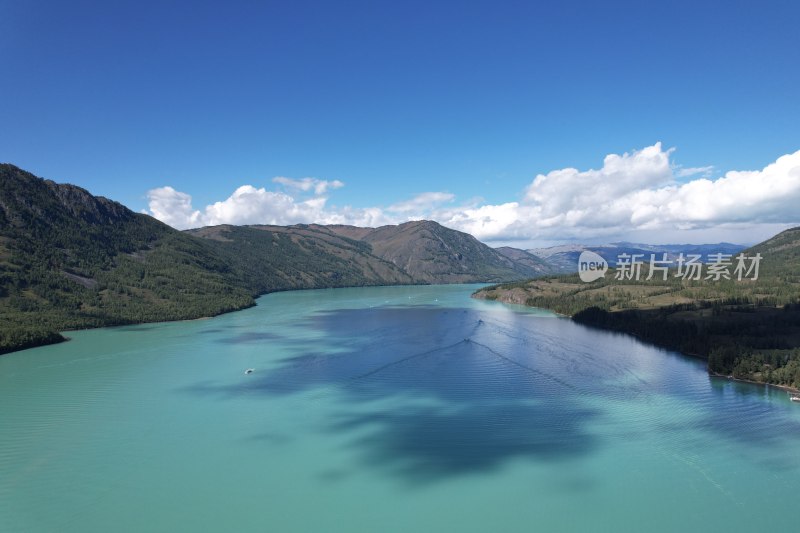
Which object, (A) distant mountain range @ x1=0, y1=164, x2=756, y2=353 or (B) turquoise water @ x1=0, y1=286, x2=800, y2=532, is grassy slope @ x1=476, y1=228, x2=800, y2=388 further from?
(A) distant mountain range @ x1=0, y1=164, x2=756, y2=353

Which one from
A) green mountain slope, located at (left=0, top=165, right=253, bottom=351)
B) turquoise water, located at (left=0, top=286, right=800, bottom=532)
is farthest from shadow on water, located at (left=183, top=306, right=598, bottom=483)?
green mountain slope, located at (left=0, top=165, right=253, bottom=351)

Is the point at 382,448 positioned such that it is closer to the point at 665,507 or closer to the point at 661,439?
the point at 665,507

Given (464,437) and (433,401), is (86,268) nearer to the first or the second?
(433,401)

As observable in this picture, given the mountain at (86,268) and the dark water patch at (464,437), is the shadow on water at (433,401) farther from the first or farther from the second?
the mountain at (86,268)

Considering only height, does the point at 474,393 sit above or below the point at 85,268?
below

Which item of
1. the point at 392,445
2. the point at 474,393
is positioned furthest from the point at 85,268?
the point at 392,445

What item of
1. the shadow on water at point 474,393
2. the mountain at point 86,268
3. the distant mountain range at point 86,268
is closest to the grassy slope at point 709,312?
the shadow on water at point 474,393
